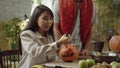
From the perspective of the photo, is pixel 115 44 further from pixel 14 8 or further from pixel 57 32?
pixel 14 8

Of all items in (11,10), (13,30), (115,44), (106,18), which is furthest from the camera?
(11,10)

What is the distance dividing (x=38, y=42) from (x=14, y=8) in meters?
2.57

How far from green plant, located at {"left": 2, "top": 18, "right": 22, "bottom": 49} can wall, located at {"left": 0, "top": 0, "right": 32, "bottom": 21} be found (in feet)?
0.93

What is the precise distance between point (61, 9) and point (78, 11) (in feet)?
0.52

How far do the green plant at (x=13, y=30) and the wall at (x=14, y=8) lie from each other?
28 centimetres

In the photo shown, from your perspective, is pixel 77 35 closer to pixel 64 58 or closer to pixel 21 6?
pixel 64 58

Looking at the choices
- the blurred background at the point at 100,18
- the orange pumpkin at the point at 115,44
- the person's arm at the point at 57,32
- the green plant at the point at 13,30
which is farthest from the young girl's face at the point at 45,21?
the blurred background at the point at 100,18

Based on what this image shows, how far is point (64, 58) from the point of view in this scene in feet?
7.23

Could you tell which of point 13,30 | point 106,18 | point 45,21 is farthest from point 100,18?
point 45,21

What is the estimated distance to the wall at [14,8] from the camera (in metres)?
4.61

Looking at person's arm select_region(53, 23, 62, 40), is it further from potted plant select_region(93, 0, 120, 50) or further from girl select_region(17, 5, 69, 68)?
potted plant select_region(93, 0, 120, 50)

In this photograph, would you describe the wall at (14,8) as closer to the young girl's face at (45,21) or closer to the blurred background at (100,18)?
the blurred background at (100,18)

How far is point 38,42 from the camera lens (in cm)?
228

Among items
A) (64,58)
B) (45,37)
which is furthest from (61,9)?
(64,58)
